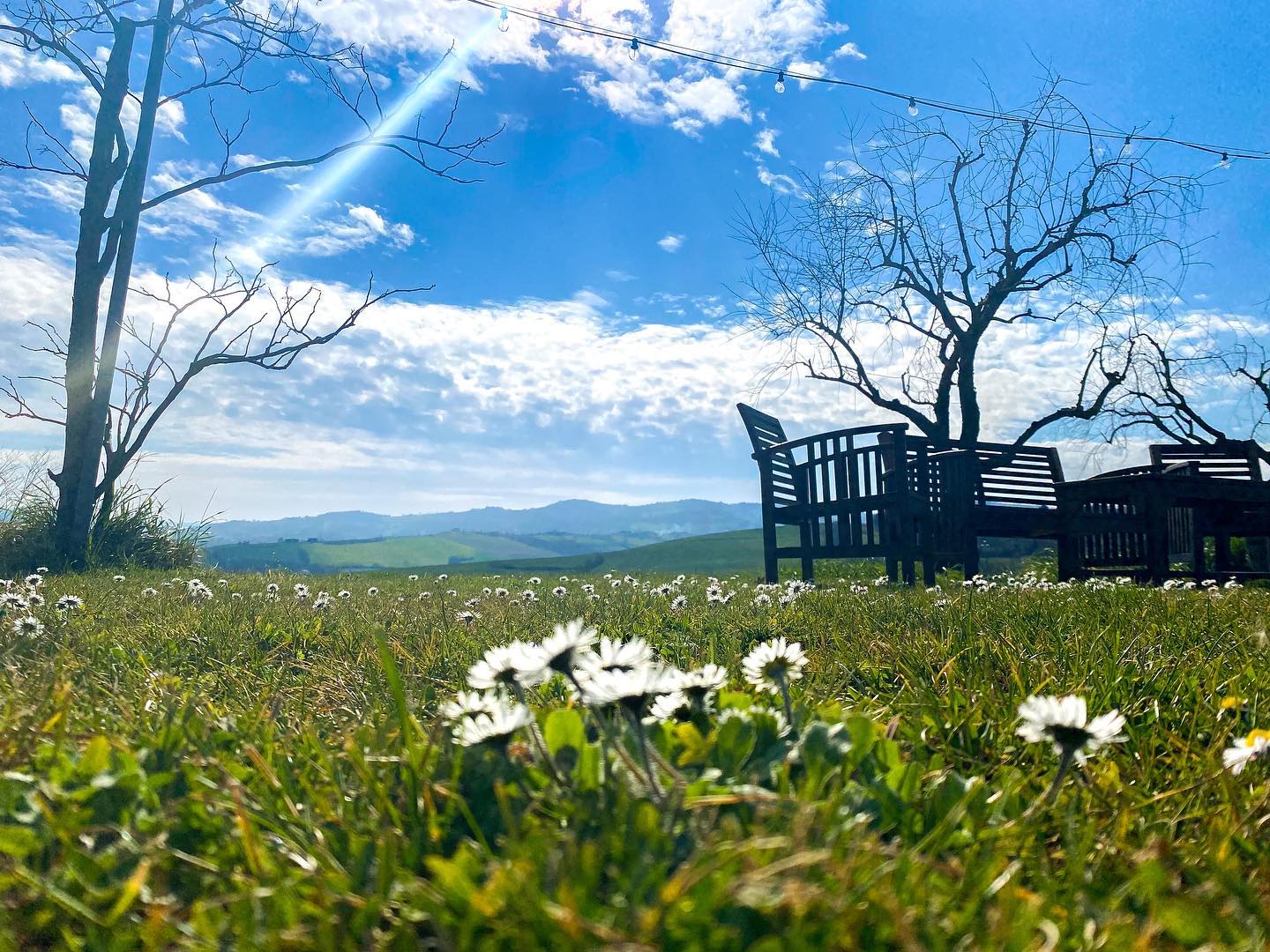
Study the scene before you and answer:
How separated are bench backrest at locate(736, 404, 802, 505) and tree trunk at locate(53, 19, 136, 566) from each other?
833 cm

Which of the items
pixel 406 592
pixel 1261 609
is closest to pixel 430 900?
pixel 1261 609

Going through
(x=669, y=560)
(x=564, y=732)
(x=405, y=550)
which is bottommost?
(x=405, y=550)

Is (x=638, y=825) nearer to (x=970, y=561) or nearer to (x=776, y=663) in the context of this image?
(x=776, y=663)

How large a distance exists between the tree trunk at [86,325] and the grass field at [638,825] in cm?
957

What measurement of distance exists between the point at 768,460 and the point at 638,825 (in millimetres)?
8859

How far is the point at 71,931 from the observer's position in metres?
1.01

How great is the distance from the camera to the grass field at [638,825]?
0.83m

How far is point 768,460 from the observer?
9.67 metres

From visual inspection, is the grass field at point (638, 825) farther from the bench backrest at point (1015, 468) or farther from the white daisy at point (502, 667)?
the bench backrest at point (1015, 468)

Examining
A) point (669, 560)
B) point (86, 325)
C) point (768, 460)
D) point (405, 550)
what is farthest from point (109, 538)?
point (405, 550)

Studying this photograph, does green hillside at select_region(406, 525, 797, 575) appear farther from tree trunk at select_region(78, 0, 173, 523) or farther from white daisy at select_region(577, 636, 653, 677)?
white daisy at select_region(577, 636, 653, 677)

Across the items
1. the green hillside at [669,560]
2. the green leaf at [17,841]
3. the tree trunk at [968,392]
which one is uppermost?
the tree trunk at [968,392]

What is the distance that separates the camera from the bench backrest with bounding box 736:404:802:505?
380 inches

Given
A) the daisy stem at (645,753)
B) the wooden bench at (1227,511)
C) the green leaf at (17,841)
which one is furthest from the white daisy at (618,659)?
the wooden bench at (1227,511)
